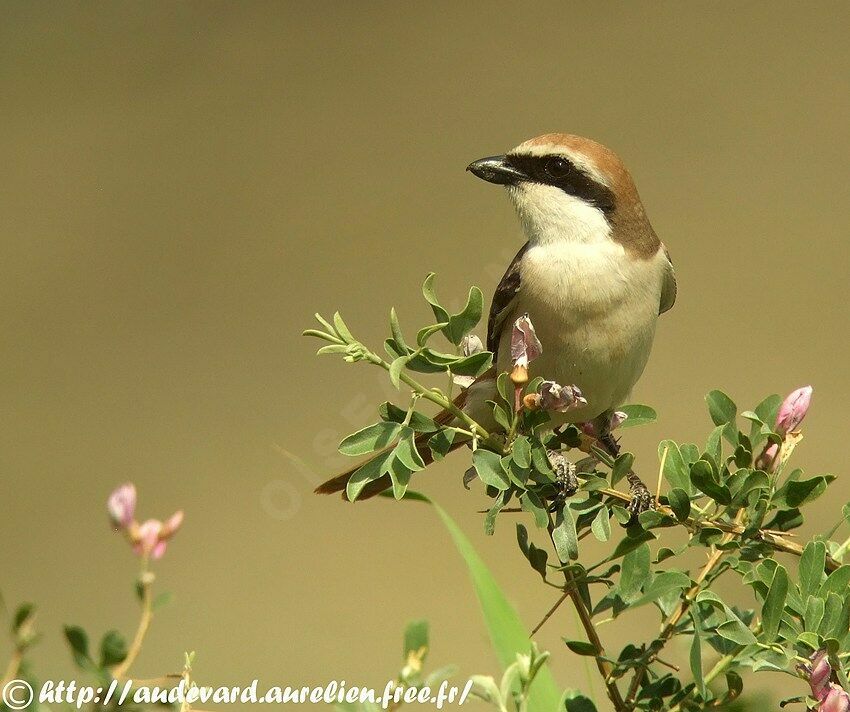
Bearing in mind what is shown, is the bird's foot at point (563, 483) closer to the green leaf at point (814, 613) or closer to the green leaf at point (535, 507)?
the green leaf at point (535, 507)

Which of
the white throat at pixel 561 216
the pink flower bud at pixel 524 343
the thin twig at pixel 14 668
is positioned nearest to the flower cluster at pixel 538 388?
the pink flower bud at pixel 524 343

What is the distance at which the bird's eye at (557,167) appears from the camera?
4.87ft

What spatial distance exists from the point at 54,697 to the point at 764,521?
57 centimetres

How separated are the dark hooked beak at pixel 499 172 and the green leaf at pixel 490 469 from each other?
729 mm

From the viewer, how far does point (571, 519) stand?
33.2 inches

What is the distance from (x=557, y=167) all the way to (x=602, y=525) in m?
0.75

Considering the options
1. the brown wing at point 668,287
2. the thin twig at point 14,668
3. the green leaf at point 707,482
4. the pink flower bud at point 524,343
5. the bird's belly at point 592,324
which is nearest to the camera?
the thin twig at point 14,668

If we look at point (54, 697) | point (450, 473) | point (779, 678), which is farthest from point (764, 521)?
point (450, 473)

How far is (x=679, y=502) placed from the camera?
2.63ft

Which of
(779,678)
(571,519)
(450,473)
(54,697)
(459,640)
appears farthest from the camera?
(450,473)

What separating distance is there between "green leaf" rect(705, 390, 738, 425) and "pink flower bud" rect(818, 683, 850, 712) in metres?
0.30

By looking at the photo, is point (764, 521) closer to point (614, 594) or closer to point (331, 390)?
point (614, 594)

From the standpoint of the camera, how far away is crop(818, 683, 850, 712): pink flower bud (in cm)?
62

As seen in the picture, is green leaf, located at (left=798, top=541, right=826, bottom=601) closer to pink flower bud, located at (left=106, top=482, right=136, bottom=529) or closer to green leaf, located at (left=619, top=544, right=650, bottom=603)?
green leaf, located at (left=619, top=544, right=650, bottom=603)
